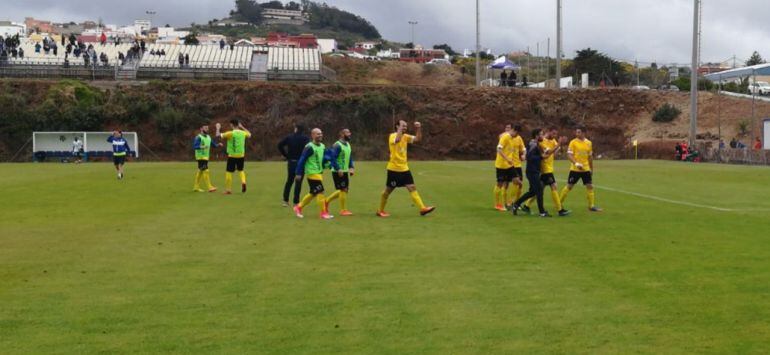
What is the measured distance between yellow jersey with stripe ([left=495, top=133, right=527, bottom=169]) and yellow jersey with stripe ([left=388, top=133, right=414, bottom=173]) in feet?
8.31

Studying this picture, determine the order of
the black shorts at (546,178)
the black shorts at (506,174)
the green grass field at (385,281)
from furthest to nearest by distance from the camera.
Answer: the black shorts at (506,174) < the black shorts at (546,178) < the green grass field at (385,281)

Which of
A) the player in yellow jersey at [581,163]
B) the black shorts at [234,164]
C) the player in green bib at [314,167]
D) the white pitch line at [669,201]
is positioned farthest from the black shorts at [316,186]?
the white pitch line at [669,201]

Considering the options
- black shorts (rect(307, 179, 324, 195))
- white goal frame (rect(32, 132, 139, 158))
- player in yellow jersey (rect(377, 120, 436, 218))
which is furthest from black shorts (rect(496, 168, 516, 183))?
white goal frame (rect(32, 132, 139, 158))

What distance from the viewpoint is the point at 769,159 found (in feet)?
141

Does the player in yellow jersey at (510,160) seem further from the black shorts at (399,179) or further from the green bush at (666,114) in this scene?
the green bush at (666,114)

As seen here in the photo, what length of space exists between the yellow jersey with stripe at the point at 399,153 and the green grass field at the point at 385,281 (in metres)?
1.06

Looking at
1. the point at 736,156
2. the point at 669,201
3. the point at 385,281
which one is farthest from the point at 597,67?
A: the point at 385,281

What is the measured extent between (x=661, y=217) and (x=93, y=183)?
1855 centimetres

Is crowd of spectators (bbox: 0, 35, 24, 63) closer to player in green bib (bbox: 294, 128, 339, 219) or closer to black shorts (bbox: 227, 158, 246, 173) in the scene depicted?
black shorts (bbox: 227, 158, 246, 173)

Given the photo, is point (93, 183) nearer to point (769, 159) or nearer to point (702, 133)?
point (769, 159)

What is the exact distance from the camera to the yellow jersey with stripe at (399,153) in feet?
52.0

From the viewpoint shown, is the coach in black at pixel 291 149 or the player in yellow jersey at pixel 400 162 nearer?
the player in yellow jersey at pixel 400 162

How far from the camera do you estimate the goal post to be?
5328cm

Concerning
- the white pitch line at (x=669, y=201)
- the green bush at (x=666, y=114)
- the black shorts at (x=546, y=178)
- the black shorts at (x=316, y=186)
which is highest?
the green bush at (x=666, y=114)
